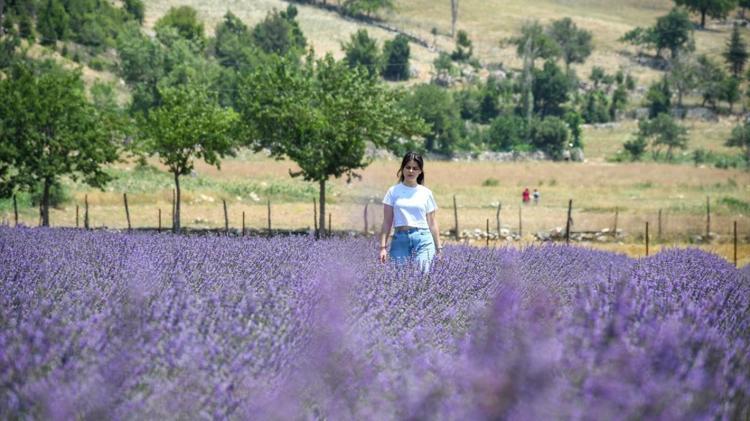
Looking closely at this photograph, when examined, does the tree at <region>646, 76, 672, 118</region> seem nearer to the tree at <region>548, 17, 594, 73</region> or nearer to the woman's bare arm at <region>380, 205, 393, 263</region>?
the tree at <region>548, 17, 594, 73</region>

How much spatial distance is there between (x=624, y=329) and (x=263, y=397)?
1.39m

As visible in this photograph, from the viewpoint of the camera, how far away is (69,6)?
100062 millimetres

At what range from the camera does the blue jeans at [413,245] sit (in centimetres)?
841

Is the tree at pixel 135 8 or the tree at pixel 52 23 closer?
the tree at pixel 52 23

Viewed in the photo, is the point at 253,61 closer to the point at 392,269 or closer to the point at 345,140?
the point at 345,140

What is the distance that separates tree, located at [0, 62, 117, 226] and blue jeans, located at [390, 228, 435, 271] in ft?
52.4

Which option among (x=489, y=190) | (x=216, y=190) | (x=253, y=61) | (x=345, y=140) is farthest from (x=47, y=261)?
(x=253, y=61)

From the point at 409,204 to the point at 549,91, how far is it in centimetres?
9374

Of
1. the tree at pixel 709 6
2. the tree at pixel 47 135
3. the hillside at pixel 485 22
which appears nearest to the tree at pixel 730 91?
the hillside at pixel 485 22

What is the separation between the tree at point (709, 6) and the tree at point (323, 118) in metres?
142

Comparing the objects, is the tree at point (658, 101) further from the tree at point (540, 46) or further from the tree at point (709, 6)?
the tree at point (709, 6)

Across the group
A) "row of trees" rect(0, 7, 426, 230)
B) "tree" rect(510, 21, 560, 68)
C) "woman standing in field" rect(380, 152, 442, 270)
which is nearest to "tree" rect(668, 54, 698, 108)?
"tree" rect(510, 21, 560, 68)

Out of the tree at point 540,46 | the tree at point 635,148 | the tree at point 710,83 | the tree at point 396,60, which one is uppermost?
the tree at point 540,46

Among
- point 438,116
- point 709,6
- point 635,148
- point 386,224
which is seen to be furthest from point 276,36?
point 386,224
